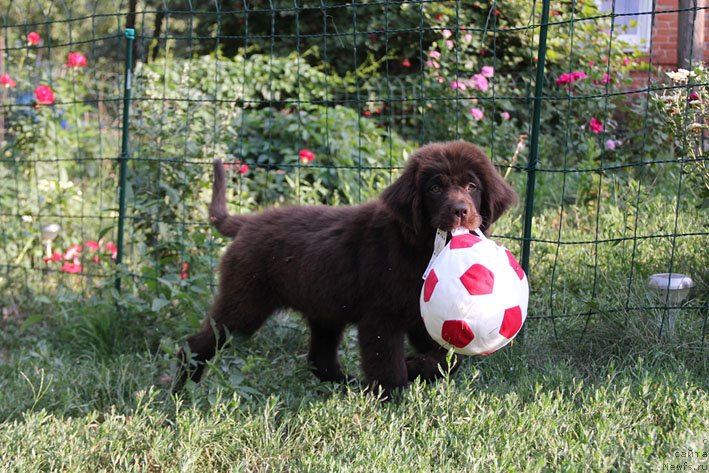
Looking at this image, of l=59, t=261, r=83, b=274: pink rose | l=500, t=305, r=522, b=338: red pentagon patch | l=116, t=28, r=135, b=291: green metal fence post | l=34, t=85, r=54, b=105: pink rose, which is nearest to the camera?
l=500, t=305, r=522, b=338: red pentagon patch

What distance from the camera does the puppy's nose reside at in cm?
334

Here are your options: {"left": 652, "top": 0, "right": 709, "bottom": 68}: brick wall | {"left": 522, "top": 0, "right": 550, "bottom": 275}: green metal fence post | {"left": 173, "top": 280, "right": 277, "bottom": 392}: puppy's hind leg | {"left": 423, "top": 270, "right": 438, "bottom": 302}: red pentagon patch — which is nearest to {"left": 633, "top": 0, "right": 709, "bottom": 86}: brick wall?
{"left": 652, "top": 0, "right": 709, "bottom": 68}: brick wall

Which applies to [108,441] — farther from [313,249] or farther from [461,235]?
[461,235]

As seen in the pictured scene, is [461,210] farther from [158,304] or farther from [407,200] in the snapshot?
[158,304]

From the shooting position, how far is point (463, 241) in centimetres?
325

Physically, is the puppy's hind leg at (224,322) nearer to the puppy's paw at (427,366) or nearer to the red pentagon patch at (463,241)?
the puppy's paw at (427,366)

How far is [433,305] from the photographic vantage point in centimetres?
319

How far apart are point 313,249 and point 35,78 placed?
5520 millimetres

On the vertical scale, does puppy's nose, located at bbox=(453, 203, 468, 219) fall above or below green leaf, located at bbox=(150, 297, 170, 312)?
above

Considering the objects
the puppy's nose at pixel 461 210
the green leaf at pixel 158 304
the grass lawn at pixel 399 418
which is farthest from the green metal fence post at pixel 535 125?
the green leaf at pixel 158 304

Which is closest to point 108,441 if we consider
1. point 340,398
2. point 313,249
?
point 340,398

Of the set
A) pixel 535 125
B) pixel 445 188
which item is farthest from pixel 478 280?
pixel 535 125

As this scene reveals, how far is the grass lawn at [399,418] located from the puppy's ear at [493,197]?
2.42ft

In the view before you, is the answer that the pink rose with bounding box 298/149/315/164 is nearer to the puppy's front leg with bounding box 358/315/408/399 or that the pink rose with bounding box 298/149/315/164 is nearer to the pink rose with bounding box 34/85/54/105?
the pink rose with bounding box 34/85/54/105
